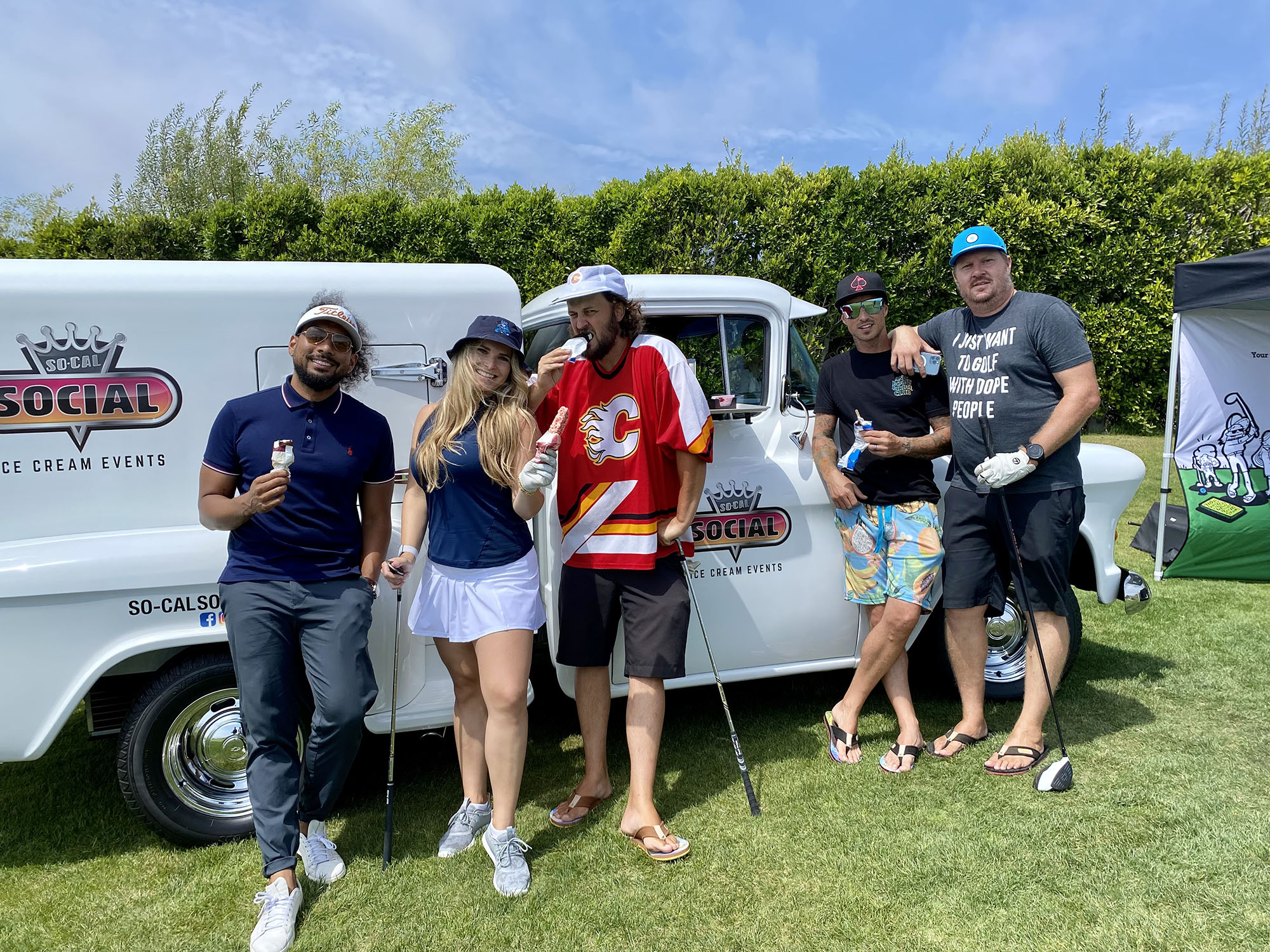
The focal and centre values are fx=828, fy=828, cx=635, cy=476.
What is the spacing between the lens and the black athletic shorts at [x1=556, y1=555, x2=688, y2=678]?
10.5ft

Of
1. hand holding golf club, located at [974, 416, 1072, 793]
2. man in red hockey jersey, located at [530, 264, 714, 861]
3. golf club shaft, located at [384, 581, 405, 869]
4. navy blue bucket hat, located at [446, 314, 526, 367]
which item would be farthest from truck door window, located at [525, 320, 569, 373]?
hand holding golf club, located at [974, 416, 1072, 793]

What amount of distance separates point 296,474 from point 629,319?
134 centimetres

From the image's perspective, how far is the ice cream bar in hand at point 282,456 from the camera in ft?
8.78

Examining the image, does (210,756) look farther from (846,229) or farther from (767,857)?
(846,229)

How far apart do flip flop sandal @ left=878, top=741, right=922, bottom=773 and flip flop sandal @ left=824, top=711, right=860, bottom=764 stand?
0.14 metres

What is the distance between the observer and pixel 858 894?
2830 mm

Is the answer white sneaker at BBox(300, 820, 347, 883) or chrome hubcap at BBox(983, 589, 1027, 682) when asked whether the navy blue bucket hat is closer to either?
white sneaker at BBox(300, 820, 347, 883)

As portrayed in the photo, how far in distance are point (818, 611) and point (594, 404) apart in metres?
1.59

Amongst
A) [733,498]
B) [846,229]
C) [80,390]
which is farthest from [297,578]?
[846,229]

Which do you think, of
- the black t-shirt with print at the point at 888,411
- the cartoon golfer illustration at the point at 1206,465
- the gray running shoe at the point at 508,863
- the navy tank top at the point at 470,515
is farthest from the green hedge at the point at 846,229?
the gray running shoe at the point at 508,863

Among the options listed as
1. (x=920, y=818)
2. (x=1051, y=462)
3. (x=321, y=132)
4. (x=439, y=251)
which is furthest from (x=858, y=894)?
(x=321, y=132)

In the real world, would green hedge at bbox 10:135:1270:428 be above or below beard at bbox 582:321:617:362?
above

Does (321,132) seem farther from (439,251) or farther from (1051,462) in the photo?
(1051,462)

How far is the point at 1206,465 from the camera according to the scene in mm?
6879
